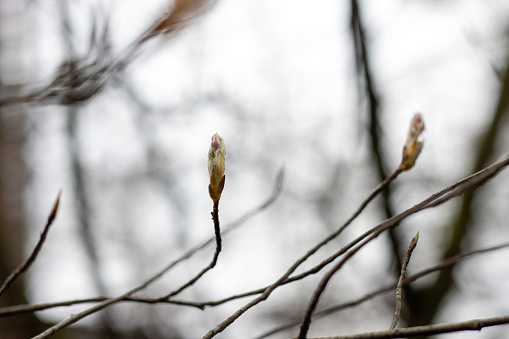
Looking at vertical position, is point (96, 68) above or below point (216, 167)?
above

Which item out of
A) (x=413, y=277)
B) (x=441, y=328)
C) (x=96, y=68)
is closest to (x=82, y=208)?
(x=96, y=68)

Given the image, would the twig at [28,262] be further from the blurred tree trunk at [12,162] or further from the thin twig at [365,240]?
the blurred tree trunk at [12,162]

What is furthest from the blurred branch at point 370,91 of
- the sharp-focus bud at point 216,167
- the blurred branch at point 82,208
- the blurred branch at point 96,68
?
the blurred branch at point 82,208

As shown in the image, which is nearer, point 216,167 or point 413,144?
point 216,167

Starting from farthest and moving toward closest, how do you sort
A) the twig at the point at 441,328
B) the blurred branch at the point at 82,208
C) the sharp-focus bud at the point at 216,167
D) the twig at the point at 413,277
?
the blurred branch at the point at 82,208 → the twig at the point at 413,277 → the sharp-focus bud at the point at 216,167 → the twig at the point at 441,328

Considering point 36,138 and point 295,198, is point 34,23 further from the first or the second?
point 295,198

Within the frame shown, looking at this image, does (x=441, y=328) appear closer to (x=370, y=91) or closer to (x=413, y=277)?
(x=413, y=277)
